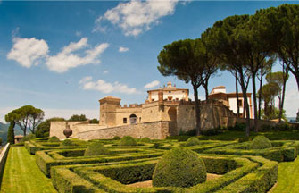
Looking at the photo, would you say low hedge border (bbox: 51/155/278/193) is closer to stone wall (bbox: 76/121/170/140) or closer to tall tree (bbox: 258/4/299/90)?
tall tree (bbox: 258/4/299/90)

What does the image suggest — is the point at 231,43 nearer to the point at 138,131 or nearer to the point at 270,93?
the point at 138,131

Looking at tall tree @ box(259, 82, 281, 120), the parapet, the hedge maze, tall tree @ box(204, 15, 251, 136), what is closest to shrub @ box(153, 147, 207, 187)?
the hedge maze

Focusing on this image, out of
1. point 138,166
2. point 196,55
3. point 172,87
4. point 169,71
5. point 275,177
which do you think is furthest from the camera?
point 172,87

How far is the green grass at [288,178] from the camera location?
7.80 meters

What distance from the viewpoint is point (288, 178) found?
920cm

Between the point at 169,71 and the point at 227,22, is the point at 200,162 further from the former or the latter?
the point at 169,71

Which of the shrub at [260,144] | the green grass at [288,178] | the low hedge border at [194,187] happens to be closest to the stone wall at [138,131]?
the shrub at [260,144]

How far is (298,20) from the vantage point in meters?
20.3

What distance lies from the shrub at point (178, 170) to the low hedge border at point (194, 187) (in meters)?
0.86

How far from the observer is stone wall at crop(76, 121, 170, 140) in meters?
31.8

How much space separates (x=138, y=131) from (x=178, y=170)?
2784 cm

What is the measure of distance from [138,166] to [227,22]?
65.9ft

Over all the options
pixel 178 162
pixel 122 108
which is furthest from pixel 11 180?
pixel 122 108

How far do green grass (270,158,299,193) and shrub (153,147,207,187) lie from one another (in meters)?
2.76
